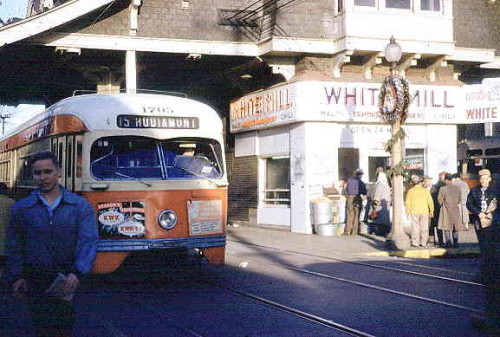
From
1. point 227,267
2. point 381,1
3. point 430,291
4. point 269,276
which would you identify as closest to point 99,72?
point 381,1

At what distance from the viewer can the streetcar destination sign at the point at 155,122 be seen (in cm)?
1025

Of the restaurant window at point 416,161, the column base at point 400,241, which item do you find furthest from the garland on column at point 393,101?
the restaurant window at point 416,161

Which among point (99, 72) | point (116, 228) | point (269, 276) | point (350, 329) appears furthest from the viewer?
point (99, 72)

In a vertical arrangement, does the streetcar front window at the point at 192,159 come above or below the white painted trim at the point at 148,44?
below

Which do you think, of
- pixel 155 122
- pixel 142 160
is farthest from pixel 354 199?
pixel 142 160

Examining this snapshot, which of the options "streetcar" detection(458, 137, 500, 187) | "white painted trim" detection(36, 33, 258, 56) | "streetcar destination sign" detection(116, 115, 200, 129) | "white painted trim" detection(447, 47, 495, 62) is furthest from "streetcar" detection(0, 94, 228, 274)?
"streetcar" detection(458, 137, 500, 187)

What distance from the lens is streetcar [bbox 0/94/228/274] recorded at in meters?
9.73

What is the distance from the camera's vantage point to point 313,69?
2134 centimetres

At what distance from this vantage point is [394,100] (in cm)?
1612

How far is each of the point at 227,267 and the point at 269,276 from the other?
4.85ft

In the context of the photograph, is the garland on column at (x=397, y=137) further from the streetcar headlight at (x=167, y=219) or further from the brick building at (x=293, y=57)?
the streetcar headlight at (x=167, y=219)

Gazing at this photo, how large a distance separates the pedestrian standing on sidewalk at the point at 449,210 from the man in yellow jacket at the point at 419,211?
0.99ft

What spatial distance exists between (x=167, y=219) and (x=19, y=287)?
17.7 ft

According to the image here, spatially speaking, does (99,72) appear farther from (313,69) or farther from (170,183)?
(170,183)
